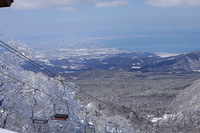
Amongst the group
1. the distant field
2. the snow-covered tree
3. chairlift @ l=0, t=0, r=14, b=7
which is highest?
chairlift @ l=0, t=0, r=14, b=7

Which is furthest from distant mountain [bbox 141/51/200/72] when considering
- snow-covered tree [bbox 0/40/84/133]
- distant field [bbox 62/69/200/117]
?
snow-covered tree [bbox 0/40/84/133]

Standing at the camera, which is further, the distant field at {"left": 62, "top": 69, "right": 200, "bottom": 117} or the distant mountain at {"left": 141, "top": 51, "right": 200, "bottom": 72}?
the distant mountain at {"left": 141, "top": 51, "right": 200, "bottom": 72}

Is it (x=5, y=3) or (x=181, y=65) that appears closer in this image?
(x=5, y=3)

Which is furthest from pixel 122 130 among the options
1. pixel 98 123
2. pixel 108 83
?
pixel 108 83

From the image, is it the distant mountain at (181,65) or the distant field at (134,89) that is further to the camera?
the distant mountain at (181,65)

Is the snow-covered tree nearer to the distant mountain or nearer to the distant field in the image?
the distant field

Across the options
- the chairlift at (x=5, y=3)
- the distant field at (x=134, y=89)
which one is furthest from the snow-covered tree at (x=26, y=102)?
the distant field at (x=134, y=89)

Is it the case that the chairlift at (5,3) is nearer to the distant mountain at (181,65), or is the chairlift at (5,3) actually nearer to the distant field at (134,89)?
the distant field at (134,89)

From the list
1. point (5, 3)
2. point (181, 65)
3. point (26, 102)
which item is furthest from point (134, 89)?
point (5, 3)

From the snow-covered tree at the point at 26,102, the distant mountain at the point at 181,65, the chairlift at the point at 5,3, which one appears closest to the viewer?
the chairlift at the point at 5,3

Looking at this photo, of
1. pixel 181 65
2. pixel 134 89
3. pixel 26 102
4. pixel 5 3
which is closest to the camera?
pixel 5 3

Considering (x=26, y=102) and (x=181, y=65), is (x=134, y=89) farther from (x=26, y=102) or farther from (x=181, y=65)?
(x=26, y=102)

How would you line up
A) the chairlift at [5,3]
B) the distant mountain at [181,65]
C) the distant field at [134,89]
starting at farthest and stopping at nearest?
the distant mountain at [181,65] < the distant field at [134,89] < the chairlift at [5,3]
